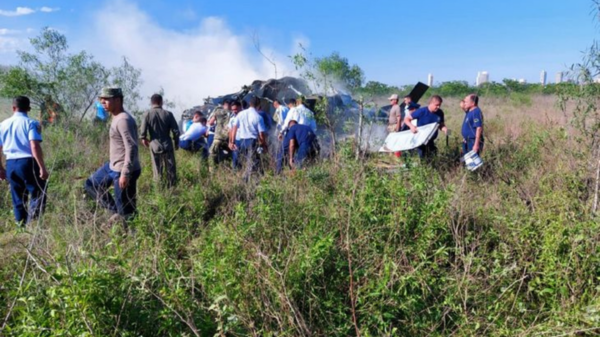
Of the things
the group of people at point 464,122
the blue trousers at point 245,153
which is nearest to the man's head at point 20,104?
the blue trousers at point 245,153

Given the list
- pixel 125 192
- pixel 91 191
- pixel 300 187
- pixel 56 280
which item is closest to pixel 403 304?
pixel 56 280

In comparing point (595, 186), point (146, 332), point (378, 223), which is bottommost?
point (146, 332)

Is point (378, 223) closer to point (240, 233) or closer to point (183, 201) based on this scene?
point (240, 233)

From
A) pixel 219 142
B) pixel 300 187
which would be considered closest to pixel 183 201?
pixel 300 187

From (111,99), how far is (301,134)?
9.58ft

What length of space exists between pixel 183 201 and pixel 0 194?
8.70ft

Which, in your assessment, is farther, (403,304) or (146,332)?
(403,304)

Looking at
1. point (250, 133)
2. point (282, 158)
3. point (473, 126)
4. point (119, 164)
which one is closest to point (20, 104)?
point (119, 164)

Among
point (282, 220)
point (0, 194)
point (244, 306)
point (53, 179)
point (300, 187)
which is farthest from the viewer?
point (53, 179)

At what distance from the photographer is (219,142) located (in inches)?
282

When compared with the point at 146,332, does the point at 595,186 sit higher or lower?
higher

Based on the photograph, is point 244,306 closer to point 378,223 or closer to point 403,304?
point 403,304

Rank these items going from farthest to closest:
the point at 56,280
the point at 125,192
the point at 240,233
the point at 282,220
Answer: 1. the point at 125,192
2. the point at 282,220
3. the point at 240,233
4. the point at 56,280

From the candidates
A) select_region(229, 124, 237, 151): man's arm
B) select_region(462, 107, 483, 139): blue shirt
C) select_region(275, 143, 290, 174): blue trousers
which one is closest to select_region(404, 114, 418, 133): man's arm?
select_region(462, 107, 483, 139): blue shirt
